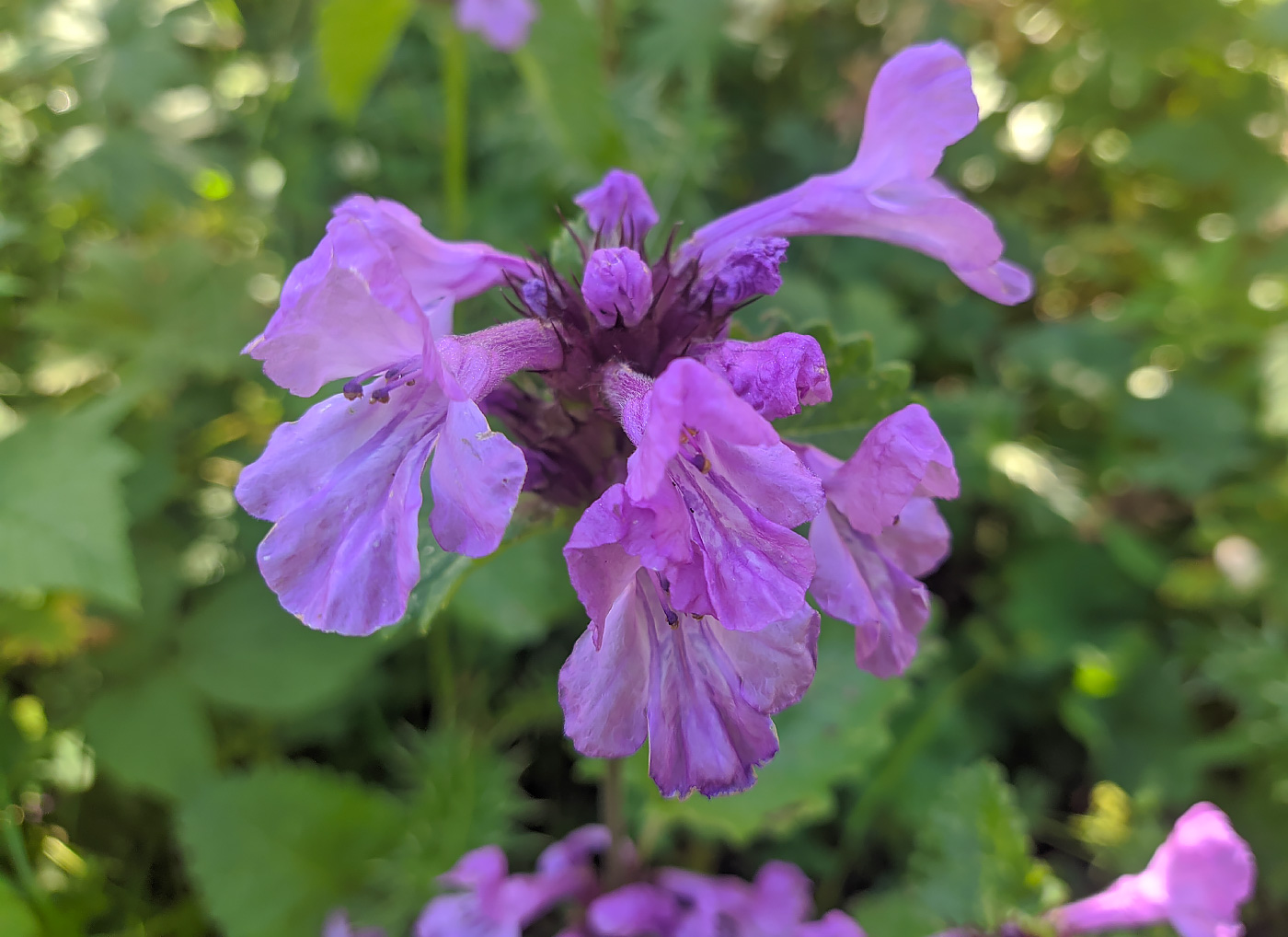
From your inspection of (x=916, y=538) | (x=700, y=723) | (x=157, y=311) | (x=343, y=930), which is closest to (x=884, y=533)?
(x=916, y=538)

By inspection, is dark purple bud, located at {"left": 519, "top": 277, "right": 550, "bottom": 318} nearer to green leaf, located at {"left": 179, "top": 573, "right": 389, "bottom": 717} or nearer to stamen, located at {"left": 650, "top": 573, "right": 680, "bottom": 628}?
stamen, located at {"left": 650, "top": 573, "right": 680, "bottom": 628}

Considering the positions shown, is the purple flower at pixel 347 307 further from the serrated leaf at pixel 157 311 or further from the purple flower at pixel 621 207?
the serrated leaf at pixel 157 311

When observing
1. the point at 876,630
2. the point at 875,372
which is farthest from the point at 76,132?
the point at 876,630

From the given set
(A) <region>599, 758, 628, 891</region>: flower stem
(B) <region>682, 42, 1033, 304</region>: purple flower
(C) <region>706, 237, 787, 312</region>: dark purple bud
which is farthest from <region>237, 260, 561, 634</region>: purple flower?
(A) <region>599, 758, 628, 891</region>: flower stem

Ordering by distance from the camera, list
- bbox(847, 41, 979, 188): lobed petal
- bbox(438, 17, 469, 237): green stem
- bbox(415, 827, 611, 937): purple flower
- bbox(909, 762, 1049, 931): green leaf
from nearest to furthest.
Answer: bbox(847, 41, 979, 188): lobed petal < bbox(909, 762, 1049, 931): green leaf < bbox(415, 827, 611, 937): purple flower < bbox(438, 17, 469, 237): green stem

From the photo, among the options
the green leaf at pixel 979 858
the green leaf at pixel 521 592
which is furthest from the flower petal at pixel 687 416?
the green leaf at pixel 521 592

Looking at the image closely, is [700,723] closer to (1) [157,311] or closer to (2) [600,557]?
(2) [600,557]

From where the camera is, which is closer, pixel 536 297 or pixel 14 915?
pixel 536 297
